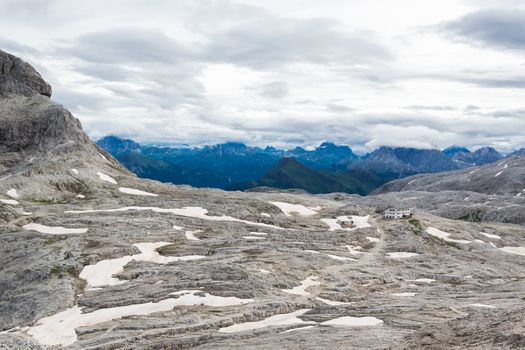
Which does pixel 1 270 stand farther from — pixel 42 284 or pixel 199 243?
pixel 199 243

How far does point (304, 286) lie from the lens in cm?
8062

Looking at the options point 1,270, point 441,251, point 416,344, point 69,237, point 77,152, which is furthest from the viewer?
point 77,152

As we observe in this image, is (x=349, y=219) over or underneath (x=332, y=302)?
over

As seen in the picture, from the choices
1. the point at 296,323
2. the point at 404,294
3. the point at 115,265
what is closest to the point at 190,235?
the point at 115,265

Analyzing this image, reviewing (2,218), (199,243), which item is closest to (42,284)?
(199,243)

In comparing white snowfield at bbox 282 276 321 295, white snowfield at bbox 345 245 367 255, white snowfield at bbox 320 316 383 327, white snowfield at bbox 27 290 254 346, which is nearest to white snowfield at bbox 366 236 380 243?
white snowfield at bbox 345 245 367 255

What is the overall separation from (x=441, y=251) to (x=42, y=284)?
85.6 metres

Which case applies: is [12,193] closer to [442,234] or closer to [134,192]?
[134,192]

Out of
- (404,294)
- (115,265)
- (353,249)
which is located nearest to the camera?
(404,294)

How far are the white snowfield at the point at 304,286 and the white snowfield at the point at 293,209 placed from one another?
2510 inches

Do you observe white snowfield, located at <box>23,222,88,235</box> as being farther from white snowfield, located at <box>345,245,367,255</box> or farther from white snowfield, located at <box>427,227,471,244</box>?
white snowfield, located at <box>427,227,471,244</box>

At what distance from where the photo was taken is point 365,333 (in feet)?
173

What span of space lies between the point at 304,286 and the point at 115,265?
1231 inches

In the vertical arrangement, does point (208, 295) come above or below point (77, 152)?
below
